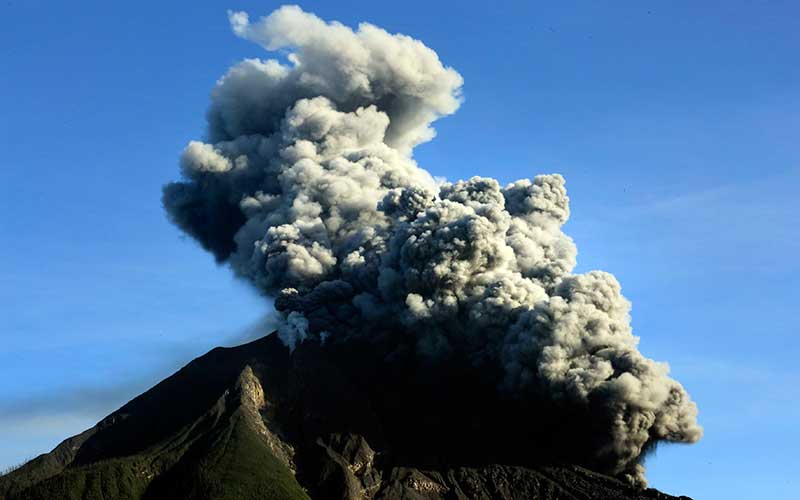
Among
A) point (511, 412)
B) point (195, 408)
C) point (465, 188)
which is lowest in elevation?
point (511, 412)

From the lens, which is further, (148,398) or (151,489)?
(148,398)

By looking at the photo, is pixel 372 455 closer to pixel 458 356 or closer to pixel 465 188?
pixel 458 356

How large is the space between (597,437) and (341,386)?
23.5 metres

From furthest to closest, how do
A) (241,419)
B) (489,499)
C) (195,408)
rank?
(195,408) < (241,419) < (489,499)

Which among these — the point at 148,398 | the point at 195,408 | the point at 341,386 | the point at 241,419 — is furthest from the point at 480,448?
the point at 148,398

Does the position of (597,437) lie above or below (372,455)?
below

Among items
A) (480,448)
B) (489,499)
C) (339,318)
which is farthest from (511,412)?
(339,318)

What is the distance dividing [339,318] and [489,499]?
2434 cm

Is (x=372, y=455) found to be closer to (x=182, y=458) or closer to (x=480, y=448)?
(x=480, y=448)

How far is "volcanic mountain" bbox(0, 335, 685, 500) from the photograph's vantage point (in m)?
91.9

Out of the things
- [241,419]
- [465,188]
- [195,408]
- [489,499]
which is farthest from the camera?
[465,188]

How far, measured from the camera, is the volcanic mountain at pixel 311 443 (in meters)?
91.9

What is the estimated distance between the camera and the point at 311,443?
97938 millimetres

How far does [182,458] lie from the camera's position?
96.6 meters
